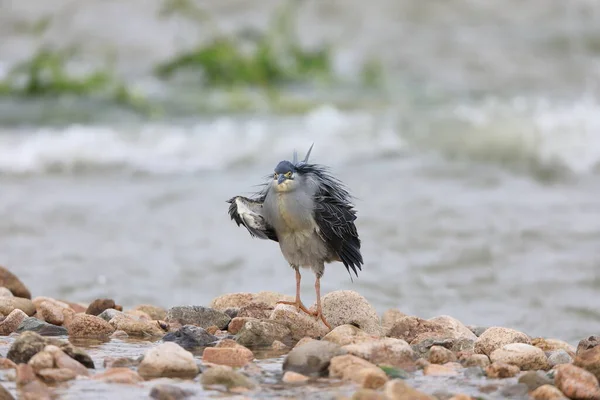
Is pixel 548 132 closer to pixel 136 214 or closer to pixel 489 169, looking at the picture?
pixel 489 169

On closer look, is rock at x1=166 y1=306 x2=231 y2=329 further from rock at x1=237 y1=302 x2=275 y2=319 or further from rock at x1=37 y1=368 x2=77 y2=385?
rock at x1=37 y1=368 x2=77 y2=385

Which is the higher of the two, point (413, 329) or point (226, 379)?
point (413, 329)

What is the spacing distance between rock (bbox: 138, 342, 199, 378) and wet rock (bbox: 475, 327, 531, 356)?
5.55 feet

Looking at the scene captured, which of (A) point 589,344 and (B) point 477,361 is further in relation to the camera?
(A) point 589,344

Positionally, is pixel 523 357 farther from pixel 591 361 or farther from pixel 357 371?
pixel 357 371

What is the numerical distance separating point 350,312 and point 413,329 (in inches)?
15.5

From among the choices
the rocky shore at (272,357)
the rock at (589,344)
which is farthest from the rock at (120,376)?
the rock at (589,344)

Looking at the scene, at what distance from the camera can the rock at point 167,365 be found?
486cm

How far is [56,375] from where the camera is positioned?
467 cm

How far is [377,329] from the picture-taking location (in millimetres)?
6125

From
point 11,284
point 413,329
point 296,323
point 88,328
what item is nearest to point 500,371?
point 413,329

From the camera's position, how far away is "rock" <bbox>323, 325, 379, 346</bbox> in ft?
17.8

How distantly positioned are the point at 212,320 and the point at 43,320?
1.04 metres

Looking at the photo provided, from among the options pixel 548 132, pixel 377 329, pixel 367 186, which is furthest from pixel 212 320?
pixel 548 132
